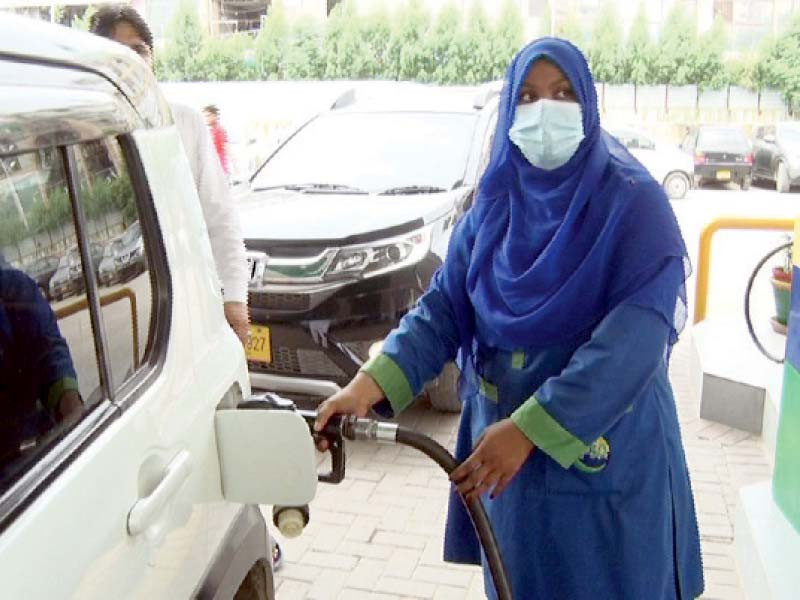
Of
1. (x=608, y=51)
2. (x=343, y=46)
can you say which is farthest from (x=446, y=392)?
(x=608, y=51)

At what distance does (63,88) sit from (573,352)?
1178 millimetres

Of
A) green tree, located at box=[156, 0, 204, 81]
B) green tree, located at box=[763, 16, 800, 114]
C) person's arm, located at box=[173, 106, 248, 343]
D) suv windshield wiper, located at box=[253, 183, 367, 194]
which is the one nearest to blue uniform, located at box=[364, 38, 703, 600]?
person's arm, located at box=[173, 106, 248, 343]

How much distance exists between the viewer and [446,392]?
502cm

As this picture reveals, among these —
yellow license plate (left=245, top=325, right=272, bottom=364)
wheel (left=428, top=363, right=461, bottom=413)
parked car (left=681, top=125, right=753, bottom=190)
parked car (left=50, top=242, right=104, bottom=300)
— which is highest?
parked car (left=50, top=242, right=104, bottom=300)

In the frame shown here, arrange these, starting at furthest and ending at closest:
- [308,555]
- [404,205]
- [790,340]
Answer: [404,205], [308,555], [790,340]

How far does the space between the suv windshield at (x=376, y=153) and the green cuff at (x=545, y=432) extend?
3532 millimetres

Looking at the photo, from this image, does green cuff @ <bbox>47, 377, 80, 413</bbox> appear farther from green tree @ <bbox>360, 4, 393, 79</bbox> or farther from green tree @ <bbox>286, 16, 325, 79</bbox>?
green tree @ <bbox>360, 4, 393, 79</bbox>

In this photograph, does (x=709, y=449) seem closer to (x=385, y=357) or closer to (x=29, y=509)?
(x=385, y=357)

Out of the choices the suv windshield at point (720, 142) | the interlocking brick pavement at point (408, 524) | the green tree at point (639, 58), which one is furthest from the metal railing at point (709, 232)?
the green tree at point (639, 58)

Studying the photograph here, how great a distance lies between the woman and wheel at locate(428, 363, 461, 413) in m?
2.73

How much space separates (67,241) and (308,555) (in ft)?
8.67

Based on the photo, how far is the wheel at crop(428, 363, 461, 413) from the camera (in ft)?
16.3

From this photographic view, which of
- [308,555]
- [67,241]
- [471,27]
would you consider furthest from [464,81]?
[67,241]

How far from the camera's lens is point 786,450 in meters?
3.20
